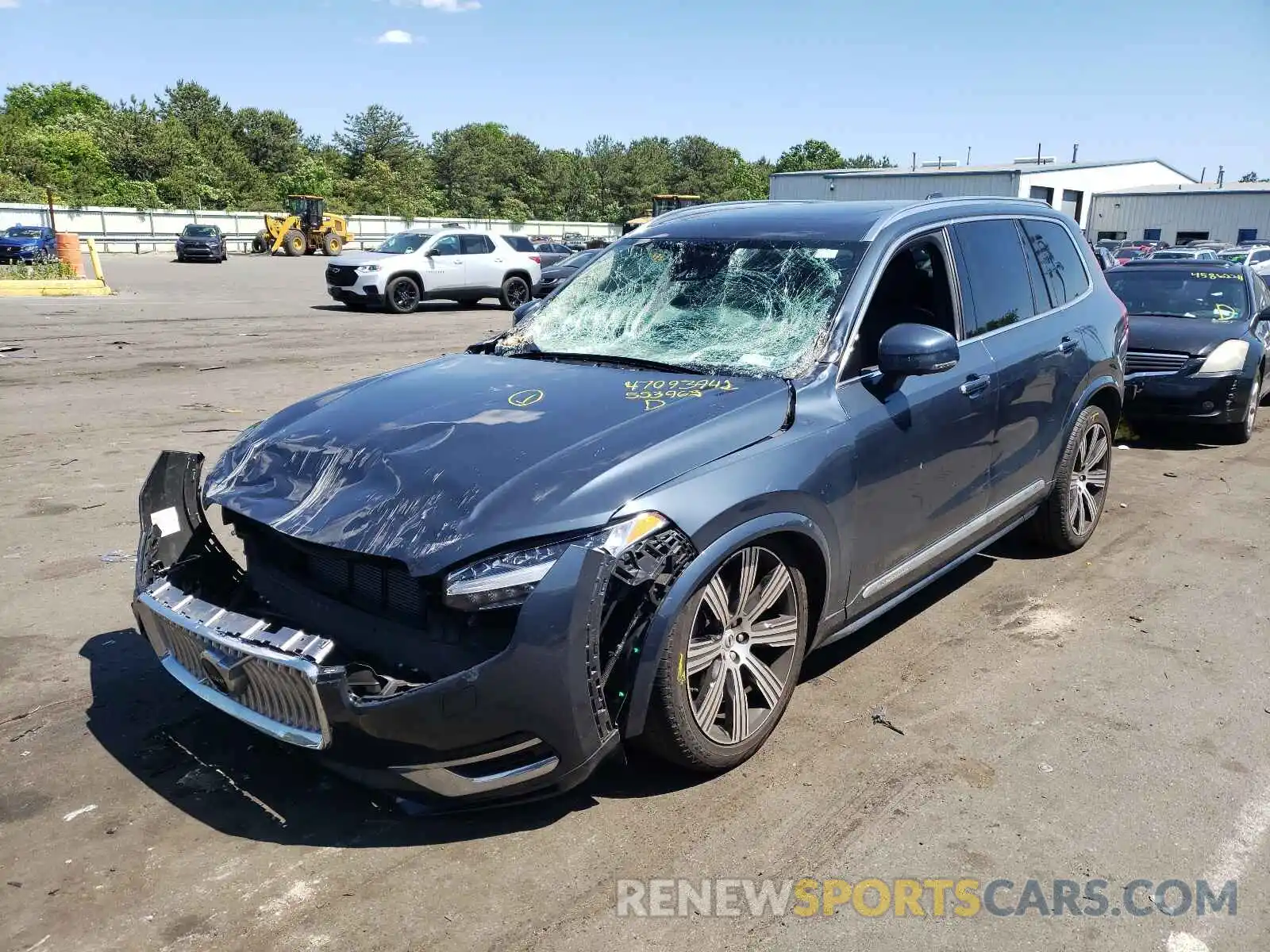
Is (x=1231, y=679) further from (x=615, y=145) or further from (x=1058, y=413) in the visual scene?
(x=615, y=145)

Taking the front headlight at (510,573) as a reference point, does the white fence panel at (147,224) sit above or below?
above

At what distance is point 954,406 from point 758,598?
4.69 ft

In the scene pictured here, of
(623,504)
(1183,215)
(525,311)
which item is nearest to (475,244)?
(525,311)

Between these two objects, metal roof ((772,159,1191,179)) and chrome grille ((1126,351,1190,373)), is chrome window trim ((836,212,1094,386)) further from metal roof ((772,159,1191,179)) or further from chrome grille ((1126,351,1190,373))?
metal roof ((772,159,1191,179))

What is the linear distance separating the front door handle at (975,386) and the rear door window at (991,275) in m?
0.22

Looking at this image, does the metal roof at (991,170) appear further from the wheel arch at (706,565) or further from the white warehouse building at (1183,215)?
the wheel arch at (706,565)

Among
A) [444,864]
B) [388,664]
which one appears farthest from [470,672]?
[444,864]

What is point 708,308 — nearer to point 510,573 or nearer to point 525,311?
point 525,311

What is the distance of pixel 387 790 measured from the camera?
287cm

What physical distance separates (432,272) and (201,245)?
25.5 m

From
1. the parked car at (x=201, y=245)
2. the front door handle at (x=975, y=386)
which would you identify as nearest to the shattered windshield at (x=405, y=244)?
the front door handle at (x=975, y=386)

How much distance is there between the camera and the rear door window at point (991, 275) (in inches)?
179

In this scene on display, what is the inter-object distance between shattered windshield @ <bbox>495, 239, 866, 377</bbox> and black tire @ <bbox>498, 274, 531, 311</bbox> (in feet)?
62.1

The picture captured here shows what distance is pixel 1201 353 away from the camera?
8805 millimetres
